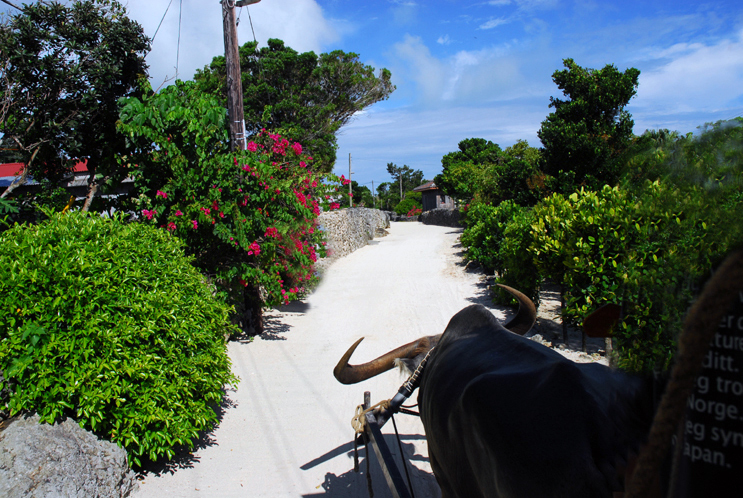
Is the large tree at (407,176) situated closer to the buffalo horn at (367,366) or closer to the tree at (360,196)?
the tree at (360,196)

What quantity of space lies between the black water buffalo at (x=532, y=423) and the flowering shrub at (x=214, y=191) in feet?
13.0

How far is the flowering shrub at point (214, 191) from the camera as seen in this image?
5656mm

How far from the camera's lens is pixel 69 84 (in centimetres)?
593

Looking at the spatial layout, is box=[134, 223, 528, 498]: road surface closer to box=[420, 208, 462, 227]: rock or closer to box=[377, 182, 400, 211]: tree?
box=[420, 208, 462, 227]: rock

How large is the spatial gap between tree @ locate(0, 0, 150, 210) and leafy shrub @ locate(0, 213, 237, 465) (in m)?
2.84

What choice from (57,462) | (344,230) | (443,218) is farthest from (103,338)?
(443,218)

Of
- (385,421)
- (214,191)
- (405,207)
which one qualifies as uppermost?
(405,207)

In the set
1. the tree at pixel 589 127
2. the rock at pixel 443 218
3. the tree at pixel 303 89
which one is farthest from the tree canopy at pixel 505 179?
the tree at pixel 303 89

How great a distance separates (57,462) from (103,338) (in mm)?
836

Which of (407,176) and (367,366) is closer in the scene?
(367,366)

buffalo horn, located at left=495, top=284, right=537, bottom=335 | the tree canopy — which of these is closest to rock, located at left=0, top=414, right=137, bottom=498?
buffalo horn, located at left=495, top=284, right=537, bottom=335

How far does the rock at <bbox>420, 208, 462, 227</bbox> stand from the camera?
33688 millimetres

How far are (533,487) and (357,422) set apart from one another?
197 centimetres

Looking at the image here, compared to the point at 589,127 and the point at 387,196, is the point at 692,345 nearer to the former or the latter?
the point at 589,127
